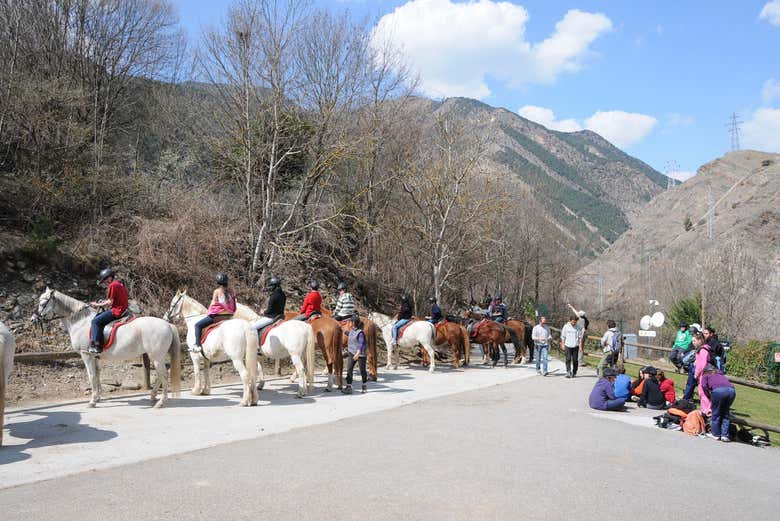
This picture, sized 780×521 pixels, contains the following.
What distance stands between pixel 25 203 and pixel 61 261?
2.47 m

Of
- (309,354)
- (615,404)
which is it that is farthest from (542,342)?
(309,354)

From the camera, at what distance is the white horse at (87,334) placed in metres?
10.5

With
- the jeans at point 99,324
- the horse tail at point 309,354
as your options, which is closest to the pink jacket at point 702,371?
the horse tail at point 309,354

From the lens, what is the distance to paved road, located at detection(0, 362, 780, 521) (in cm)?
563

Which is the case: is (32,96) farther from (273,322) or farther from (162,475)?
(162,475)

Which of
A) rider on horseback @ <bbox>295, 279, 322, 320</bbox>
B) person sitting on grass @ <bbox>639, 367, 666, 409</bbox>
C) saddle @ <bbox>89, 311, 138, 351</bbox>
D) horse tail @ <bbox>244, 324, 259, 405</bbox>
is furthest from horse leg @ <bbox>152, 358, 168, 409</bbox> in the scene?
person sitting on grass @ <bbox>639, 367, 666, 409</bbox>

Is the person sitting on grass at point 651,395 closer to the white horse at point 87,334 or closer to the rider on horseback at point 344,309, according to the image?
the rider on horseback at point 344,309

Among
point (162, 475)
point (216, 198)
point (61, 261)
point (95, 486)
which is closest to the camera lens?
point (95, 486)

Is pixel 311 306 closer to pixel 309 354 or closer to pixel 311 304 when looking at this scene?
pixel 311 304

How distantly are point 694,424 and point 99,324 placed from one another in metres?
11.5

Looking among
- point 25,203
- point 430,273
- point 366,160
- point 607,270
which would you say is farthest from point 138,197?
point 607,270

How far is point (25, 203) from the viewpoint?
701 inches

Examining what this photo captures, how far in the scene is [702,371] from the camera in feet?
36.9

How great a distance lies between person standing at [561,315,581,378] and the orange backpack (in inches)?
280
